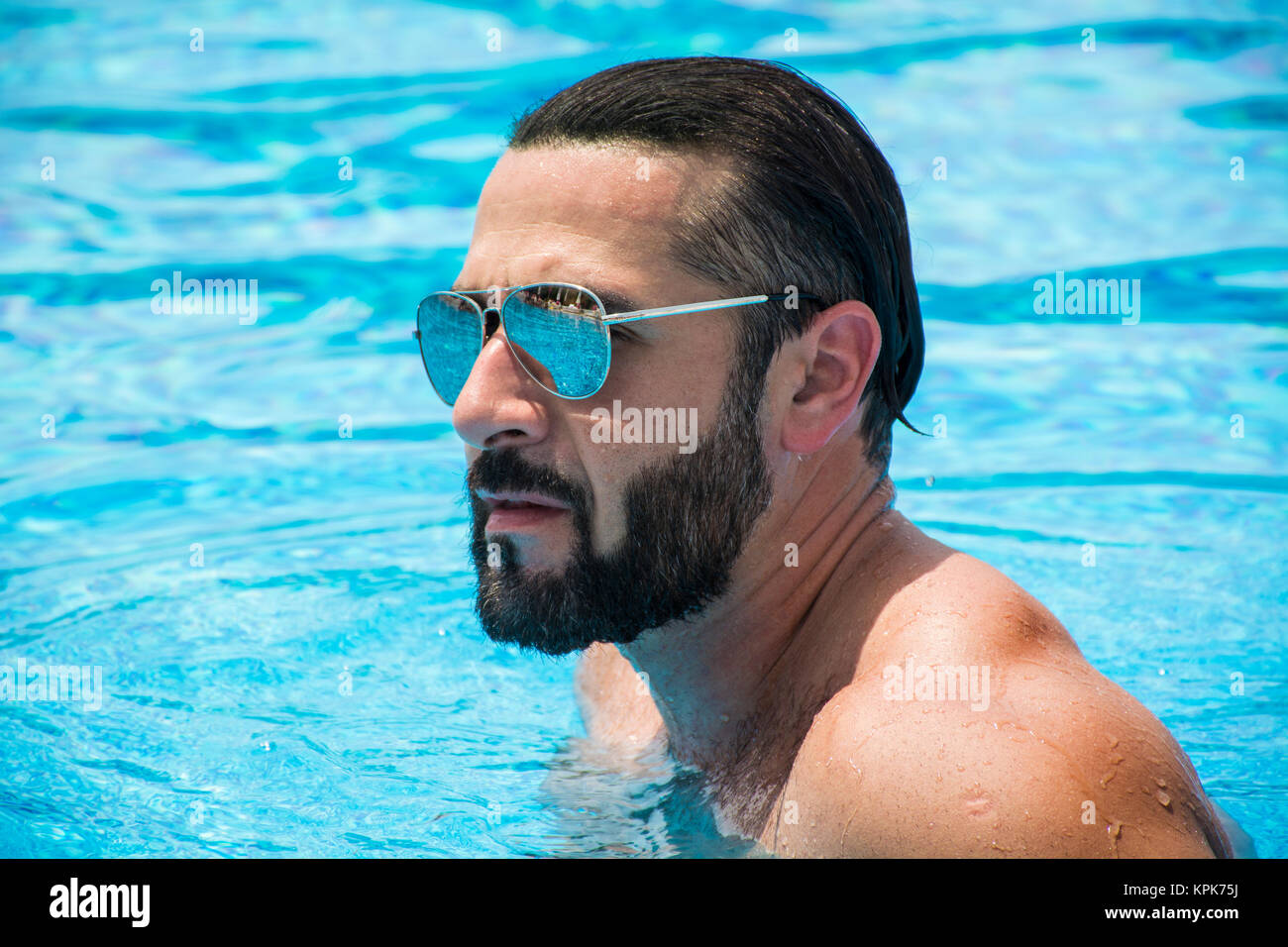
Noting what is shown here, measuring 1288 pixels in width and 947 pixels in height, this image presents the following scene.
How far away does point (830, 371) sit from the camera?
268cm

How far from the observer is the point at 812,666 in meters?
2.57

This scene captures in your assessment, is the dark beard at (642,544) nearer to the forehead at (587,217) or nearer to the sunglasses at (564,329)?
the sunglasses at (564,329)

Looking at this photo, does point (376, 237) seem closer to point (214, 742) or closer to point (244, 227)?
point (244, 227)

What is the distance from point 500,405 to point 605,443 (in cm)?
21

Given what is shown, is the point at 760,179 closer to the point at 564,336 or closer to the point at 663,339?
the point at 663,339

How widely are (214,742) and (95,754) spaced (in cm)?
29

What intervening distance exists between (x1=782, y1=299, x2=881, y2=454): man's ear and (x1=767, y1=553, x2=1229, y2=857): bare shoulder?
49 cm

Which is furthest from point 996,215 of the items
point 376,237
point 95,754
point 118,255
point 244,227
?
point 95,754

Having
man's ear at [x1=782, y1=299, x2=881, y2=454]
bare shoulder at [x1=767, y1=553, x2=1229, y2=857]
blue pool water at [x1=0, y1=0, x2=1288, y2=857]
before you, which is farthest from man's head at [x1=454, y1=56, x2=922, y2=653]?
blue pool water at [x1=0, y1=0, x2=1288, y2=857]

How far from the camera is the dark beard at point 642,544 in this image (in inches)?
99.7

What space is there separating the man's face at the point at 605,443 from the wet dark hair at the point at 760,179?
0.05m

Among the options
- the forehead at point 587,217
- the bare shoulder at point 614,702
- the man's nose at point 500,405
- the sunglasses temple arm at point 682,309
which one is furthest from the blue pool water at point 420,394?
the forehead at point 587,217

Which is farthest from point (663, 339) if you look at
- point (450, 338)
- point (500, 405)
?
point (450, 338)

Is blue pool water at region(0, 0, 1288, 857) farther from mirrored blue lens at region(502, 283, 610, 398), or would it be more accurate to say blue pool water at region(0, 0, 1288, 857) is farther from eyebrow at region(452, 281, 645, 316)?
eyebrow at region(452, 281, 645, 316)
